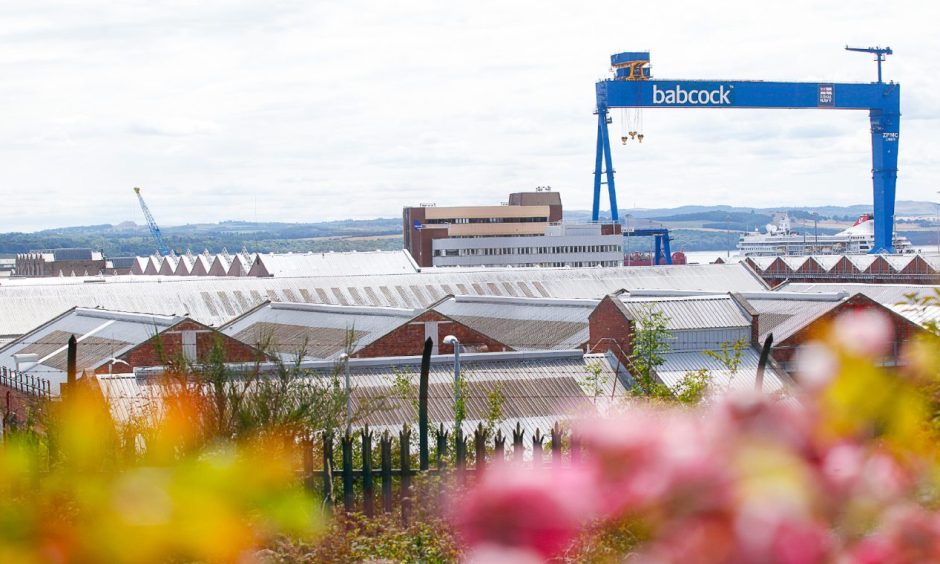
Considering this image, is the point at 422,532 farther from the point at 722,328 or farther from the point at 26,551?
the point at 722,328

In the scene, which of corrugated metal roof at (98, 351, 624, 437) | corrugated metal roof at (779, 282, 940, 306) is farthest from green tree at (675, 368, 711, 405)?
corrugated metal roof at (779, 282, 940, 306)

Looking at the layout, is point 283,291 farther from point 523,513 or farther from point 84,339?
point 523,513

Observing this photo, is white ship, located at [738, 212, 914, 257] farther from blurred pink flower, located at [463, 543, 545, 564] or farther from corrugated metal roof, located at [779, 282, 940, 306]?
blurred pink flower, located at [463, 543, 545, 564]

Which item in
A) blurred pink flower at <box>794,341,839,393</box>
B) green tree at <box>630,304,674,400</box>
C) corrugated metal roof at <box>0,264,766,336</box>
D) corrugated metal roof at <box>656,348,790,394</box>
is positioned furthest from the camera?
corrugated metal roof at <box>0,264,766,336</box>

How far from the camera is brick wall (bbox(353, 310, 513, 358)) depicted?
33.3 m

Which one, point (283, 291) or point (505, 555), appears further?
point (283, 291)

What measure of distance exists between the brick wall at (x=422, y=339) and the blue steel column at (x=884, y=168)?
58097 millimetres

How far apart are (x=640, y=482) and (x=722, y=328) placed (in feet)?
94.6

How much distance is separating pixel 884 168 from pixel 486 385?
225 ft

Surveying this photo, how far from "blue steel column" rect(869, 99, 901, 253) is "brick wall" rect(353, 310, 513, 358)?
5810 centimetres

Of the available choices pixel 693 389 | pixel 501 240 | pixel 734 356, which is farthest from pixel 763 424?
pixel 501 240

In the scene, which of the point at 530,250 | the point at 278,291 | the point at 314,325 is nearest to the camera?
the point at 314,325

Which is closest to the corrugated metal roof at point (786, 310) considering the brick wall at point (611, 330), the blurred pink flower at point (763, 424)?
the brick wall at point (611, 330)

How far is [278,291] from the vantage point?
52750mm
